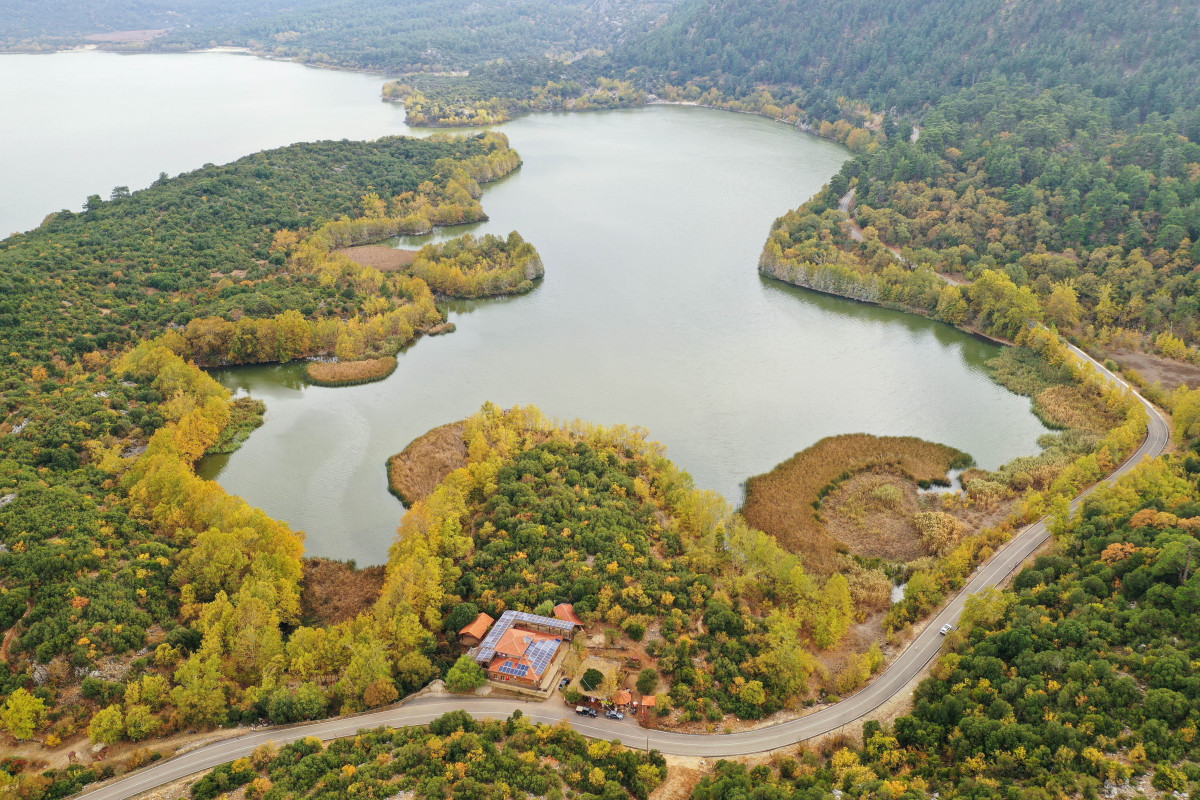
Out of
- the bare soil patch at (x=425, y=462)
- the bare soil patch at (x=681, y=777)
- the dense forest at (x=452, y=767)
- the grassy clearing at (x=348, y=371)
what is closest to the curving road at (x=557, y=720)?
the bare soil patch at (x=681, y=777)

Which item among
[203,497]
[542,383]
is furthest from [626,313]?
[203,497]

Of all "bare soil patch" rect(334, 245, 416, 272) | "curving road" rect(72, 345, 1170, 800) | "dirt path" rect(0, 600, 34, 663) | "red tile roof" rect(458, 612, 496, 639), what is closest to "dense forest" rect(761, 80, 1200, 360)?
"bare soil patch" rect(334, 245, 416, 272)

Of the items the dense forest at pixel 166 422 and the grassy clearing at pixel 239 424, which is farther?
the grassy clearing at pixel 239 424

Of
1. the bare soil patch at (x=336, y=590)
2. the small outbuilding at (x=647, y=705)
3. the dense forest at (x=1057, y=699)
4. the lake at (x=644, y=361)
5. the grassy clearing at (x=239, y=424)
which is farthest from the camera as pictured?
the grassy clearing at (x=239, y=424)

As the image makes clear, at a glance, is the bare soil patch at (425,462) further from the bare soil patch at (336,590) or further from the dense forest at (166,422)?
the dense forest at (166,422)

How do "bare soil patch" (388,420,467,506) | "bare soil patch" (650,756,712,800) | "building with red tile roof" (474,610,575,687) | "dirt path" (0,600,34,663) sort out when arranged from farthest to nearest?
"bare soil patch" (388,420,467,506), "dirt path" (0,600,34,663), "building with red tile roof" (474,610,575,687), "bare soil patch" (650,756,712,800)

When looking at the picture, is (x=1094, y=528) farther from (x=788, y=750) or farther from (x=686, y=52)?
(x=686, y=52)

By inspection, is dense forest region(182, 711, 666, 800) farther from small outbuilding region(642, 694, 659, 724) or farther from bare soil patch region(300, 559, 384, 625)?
bare soil patch region(300, 559, 384, 625)
